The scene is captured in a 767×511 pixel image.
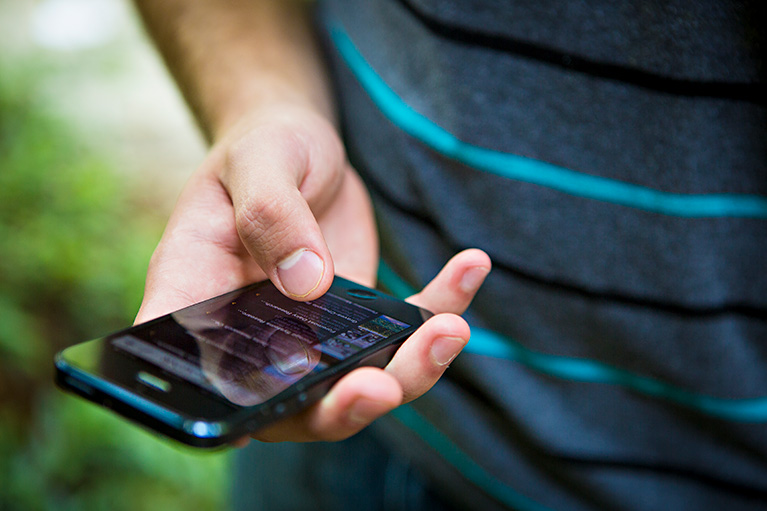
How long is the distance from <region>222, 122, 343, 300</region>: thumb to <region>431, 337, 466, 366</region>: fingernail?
0.15m

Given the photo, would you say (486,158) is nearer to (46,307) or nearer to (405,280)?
(405,280)

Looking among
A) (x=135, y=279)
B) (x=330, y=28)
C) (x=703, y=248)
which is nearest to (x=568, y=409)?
(x=703, y=248)

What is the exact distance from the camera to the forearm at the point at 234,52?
896 mm

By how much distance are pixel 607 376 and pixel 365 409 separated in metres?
0.43

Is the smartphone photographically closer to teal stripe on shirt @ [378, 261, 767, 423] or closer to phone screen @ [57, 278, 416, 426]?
phone screen @ [57, 278, 416, 426]

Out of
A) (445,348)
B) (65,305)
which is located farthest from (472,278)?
(65,305)

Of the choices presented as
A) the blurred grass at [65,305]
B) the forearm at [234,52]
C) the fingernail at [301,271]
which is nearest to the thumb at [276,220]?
the fingernail at [301,271]

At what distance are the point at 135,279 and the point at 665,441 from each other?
6.71 feet

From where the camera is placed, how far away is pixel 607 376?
78 cm

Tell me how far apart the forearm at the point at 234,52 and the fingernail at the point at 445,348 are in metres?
0.48

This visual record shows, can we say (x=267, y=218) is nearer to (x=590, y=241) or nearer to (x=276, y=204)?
(x=276, y=204)

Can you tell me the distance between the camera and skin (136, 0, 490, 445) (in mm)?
536

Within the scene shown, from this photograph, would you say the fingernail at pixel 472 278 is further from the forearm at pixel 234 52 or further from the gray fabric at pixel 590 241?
the forearm at pixel 234 52

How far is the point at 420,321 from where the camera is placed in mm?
661
